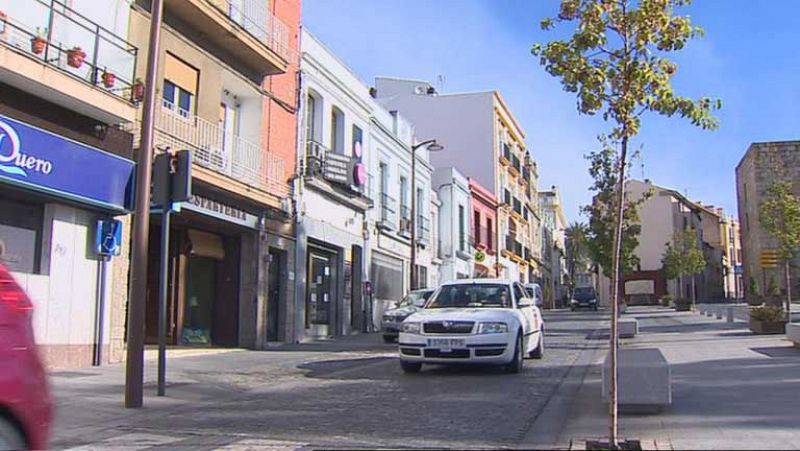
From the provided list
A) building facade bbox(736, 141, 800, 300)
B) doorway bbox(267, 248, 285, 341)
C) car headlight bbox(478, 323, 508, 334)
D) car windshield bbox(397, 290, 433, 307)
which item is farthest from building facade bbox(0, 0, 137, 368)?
building facade bbox(736, 141, 800, 300)

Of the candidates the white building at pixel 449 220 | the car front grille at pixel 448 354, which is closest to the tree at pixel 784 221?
the car front grille at pixel 448 354

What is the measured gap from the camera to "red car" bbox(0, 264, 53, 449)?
3713 mm

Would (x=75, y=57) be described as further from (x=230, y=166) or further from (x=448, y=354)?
(x=448, y=354)

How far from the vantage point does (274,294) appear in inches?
786

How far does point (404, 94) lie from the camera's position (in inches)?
1861

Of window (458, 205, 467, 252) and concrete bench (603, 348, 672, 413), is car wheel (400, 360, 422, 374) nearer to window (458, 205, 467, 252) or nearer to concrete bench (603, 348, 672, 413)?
concrete bench (603, 348, 672, 413)

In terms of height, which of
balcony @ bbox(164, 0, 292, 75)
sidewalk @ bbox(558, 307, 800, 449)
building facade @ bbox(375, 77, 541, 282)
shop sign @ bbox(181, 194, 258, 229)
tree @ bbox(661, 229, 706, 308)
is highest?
building facade @ bbox(375, 77, 541, 282)

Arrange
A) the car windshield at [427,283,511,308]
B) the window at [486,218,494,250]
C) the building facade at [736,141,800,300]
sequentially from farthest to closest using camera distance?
the building facade at [736,141,800,300]
the window at [486,218,494,250]
the car windshield at [427,283,511,308]

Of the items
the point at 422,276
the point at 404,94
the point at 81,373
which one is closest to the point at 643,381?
the point at 81,373

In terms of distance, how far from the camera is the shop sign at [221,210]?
1560 cm

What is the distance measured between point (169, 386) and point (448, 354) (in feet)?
13.6

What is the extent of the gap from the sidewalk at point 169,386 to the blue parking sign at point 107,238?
1.96 m

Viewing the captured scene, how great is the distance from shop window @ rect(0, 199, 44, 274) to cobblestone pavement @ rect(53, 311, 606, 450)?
6.26ft

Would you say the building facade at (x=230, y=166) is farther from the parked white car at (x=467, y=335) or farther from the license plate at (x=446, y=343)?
the license plate at (x=446, y=343)
